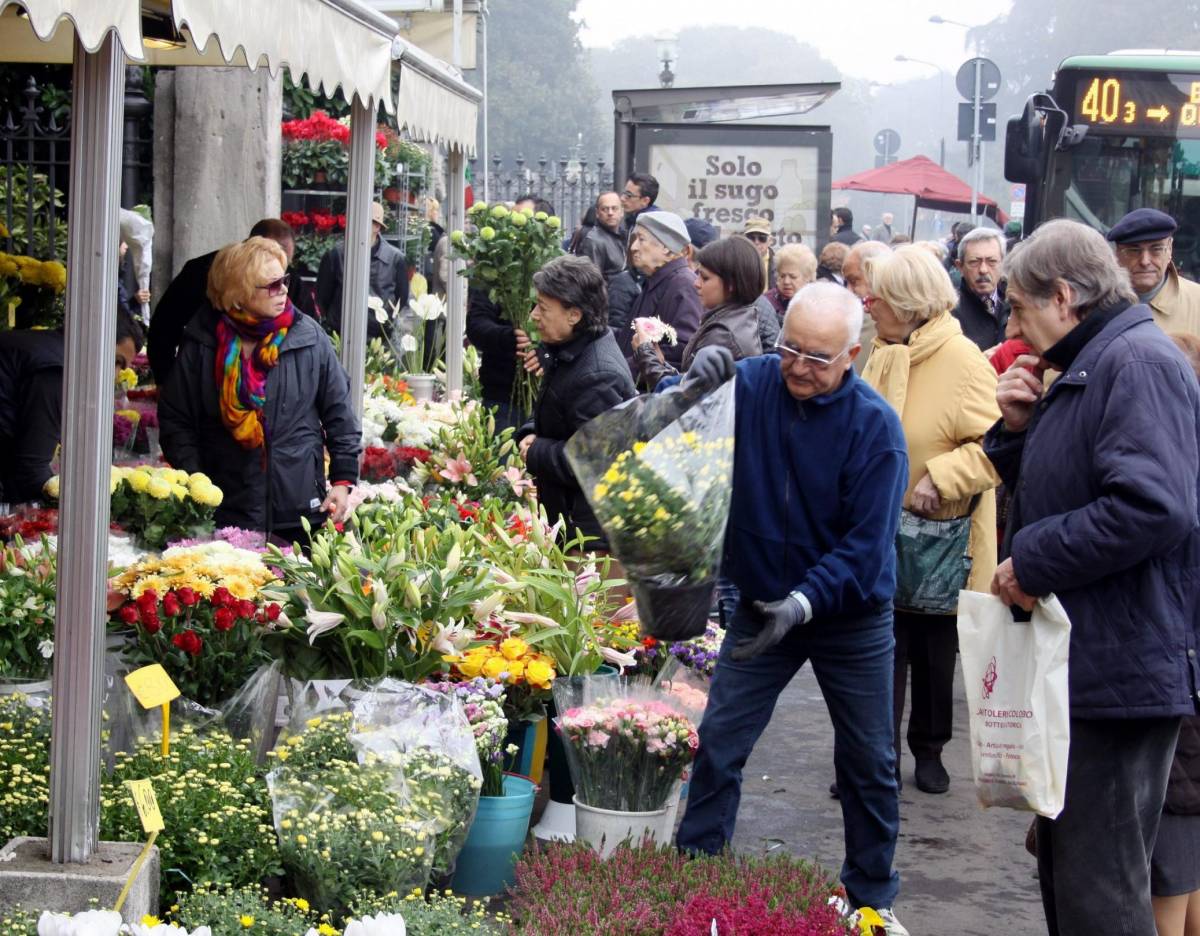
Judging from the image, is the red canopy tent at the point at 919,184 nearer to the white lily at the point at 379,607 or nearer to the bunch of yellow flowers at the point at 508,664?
the bunch of yellow flowers at the point at 508,664

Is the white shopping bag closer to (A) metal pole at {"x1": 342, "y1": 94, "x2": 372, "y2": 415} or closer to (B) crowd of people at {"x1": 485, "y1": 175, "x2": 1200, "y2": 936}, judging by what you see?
(B) crowd of people at {"x1": 485, "y1": 175, "x2": 1200, "y2": 936}

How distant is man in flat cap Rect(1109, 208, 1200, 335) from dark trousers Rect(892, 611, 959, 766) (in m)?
1.41

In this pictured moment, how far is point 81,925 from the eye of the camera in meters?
3.08

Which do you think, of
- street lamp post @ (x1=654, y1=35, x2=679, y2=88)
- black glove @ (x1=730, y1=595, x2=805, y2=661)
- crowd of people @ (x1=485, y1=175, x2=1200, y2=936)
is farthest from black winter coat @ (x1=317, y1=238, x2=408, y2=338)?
street lamp post @ (x1=654, y1=35, x2=679, y2=88)

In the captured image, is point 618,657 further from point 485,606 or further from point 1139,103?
point 1139,103

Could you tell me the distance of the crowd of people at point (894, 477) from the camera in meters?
3.62

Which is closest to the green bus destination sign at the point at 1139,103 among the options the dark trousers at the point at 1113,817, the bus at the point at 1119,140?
the bus at the point at 1119,140

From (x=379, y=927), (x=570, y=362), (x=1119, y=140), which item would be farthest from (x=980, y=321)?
(x=379, y=927)

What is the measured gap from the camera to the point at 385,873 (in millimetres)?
3955

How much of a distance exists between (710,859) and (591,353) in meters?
2.38

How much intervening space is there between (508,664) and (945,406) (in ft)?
6.04

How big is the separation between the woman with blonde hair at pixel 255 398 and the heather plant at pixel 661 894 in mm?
2179

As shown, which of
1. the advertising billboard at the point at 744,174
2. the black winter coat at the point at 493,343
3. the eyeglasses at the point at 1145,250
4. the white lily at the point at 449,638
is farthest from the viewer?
the advertising billboard at the point at 744,174

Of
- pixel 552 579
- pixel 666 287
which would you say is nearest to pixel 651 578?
pixel 552 579
